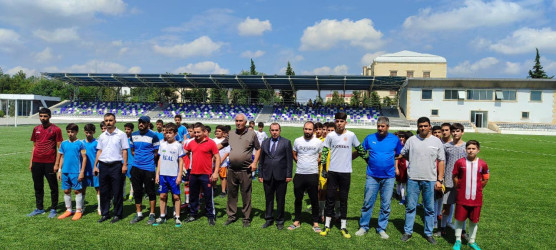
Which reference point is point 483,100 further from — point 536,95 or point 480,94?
point 536,95

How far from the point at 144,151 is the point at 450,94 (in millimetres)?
42554

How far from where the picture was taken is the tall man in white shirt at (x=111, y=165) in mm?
5750

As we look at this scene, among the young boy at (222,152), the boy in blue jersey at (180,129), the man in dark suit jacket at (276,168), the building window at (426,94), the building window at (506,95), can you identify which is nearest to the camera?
the man in dark suit jacket at (276,168)

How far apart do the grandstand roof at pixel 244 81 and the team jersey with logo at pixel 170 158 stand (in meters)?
34.9

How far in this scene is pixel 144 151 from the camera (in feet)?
18.8

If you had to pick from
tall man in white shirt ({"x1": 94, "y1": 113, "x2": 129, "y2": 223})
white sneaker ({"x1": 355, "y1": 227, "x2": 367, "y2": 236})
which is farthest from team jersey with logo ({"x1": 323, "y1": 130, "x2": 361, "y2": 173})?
tall man in white shirt ({"x1": 94, "y1": 113, "x2": 129, "y2": 223})

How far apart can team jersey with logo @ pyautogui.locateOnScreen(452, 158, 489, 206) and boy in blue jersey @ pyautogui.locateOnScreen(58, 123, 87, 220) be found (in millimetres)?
6301

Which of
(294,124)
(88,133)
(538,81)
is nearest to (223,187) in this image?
(88,133)

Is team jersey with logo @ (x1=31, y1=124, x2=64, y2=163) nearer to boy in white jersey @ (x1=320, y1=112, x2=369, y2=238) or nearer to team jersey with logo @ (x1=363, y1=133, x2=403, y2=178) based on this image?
boy in white jersey @ (x1=320, y1=112, x2=369, y2=238)

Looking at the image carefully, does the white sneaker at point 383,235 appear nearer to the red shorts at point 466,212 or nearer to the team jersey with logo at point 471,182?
the red shorts at point 466,212

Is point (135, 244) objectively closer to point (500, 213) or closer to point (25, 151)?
point (500, 213)

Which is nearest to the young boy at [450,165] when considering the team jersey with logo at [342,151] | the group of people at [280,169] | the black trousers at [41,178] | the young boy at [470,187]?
the group of people at [280,169]

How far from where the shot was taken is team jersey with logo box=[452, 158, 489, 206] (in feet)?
15.6

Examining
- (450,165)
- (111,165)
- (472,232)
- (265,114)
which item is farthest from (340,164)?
(265,114)
